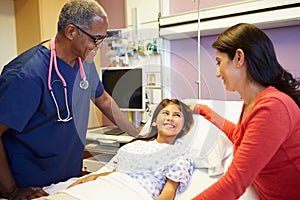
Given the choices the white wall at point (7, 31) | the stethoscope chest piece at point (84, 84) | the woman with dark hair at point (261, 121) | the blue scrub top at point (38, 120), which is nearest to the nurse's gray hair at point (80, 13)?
the blue scrub top at point (38, 120)

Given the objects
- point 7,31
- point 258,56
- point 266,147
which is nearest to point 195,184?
point 266,147

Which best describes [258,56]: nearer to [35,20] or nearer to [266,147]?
[266,147]

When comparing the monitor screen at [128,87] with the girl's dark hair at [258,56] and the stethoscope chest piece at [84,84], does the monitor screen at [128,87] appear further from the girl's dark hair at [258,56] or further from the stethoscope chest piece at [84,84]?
the girl's dark hair at [258,56]

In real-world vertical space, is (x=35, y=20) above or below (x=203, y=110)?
above

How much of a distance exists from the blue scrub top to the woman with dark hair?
2.31ft

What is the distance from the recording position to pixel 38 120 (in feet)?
4.05

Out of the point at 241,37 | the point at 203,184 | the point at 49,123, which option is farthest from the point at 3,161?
the point at 241,37

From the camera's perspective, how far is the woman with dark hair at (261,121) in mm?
879

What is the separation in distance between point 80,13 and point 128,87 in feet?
3.13

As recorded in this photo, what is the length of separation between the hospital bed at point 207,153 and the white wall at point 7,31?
193 cm

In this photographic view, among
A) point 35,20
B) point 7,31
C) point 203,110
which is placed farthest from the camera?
point 7,31

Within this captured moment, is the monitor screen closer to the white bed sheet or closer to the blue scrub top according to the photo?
the blue scrub top

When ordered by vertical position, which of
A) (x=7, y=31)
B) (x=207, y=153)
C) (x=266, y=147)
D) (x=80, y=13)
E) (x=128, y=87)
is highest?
(x=7, y=31)

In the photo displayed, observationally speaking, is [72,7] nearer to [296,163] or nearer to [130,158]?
[130,158]
